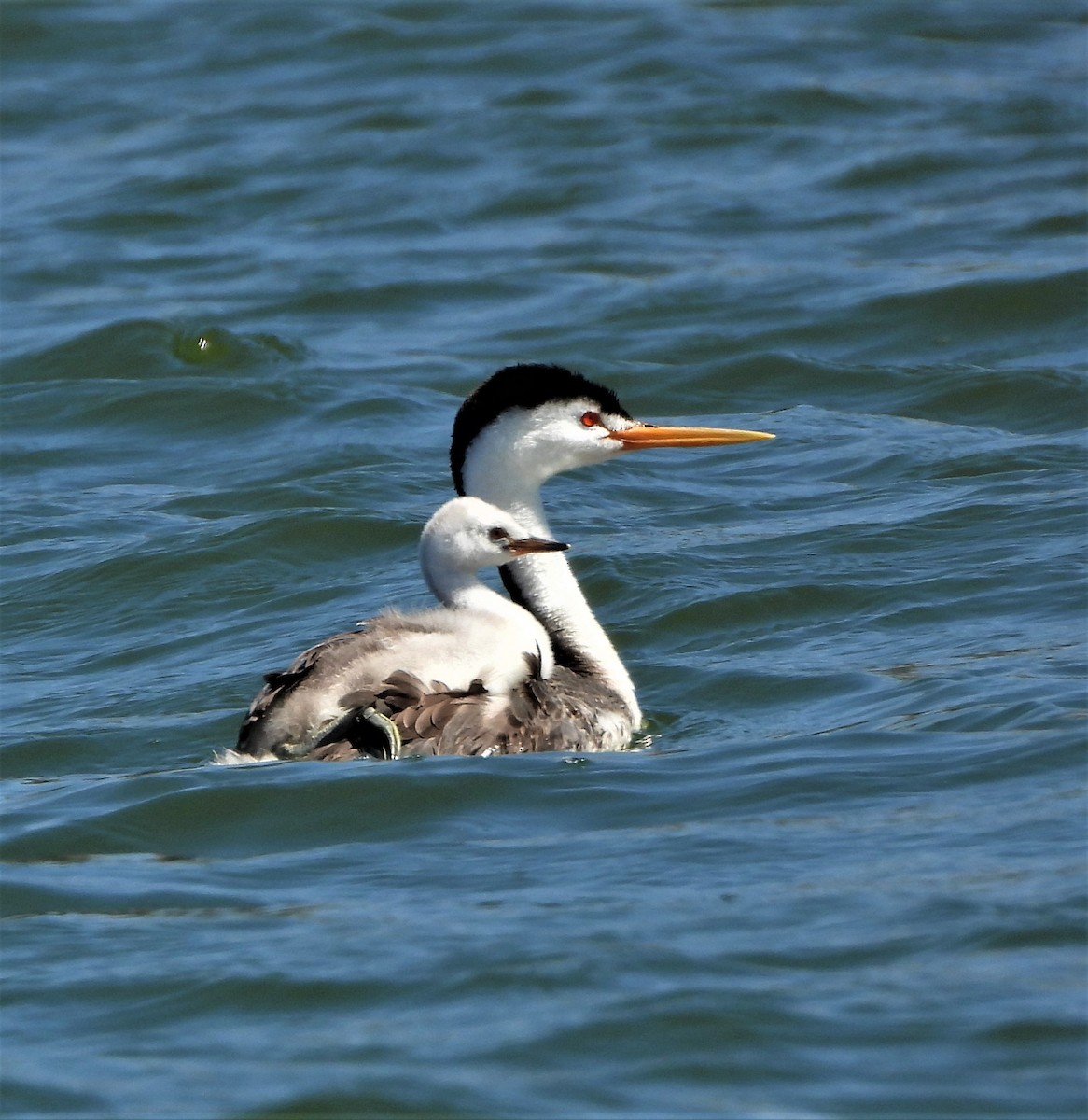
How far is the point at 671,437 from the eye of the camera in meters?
8.49

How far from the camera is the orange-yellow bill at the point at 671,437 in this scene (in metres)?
8.41

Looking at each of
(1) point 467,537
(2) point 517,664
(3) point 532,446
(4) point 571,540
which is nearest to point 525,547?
(1) point 467,537

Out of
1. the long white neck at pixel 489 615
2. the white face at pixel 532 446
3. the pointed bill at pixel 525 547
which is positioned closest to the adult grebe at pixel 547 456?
the white face at pixel 532 446

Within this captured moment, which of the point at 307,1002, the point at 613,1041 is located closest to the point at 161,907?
the point at 307,1002

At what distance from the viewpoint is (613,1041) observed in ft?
16.8

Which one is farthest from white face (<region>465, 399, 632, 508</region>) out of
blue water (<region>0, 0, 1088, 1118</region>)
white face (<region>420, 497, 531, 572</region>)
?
blue water (<region>0, 0, 1088, 1118</region>)

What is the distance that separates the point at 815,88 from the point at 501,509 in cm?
1173

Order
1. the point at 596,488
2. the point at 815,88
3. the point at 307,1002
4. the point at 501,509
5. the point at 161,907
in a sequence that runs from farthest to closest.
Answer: the point at 815,88
the point at 596,488
the point at 501,509
the point at 161,907
the point at 307,1002

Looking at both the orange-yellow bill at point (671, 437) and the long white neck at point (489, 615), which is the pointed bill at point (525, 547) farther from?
the orange-yellow bill at point (671, 437)

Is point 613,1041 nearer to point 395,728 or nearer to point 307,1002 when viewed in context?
point 307,1002

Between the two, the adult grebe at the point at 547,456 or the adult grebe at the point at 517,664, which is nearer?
the adult grebe at the point at 517,664

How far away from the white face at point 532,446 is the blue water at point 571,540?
964 millimetres

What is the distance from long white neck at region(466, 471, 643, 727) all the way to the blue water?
437mm

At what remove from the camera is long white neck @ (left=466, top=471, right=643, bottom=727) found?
26.8ft
